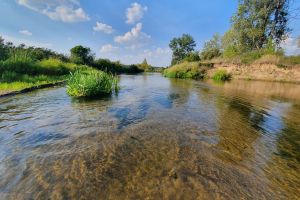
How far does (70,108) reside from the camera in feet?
23.5

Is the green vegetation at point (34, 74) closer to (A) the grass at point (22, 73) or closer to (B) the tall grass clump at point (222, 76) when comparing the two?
(A) the grass at point (22, 73)

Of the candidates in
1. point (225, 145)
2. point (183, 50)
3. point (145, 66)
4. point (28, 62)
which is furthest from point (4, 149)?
point (145, 66)

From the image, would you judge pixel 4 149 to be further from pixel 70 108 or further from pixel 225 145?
pixel 225 145

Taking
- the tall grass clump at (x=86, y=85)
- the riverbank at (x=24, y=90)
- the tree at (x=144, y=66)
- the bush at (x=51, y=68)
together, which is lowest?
the riverbank at (x=24, y=90)

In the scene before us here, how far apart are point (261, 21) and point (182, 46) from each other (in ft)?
127

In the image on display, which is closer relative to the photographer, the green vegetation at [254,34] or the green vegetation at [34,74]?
the green vegetation at [34,74]

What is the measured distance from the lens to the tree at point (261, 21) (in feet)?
94.0

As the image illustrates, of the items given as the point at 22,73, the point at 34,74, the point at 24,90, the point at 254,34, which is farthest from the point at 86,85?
the point at 254,34

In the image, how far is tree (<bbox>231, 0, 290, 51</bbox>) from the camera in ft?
94.0

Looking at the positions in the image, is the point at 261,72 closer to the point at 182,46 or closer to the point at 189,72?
the point at 189,72

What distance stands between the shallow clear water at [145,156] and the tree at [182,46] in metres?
62.6

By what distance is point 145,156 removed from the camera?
3611 mm

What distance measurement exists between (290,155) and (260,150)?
562mm

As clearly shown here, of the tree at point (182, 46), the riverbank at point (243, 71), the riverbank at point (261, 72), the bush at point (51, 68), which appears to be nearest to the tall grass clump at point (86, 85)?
the bush at point (51, 68)
